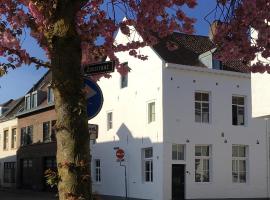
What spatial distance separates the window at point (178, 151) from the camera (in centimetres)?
3094

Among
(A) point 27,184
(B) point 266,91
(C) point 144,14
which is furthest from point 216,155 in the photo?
(C) point 144,14

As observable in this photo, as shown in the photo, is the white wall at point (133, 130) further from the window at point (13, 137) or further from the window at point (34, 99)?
the window at point (13, 137)

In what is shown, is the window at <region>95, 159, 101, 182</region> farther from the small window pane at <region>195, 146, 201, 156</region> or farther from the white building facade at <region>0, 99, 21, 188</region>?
the white building facade at <region>0, 99, 21, 188</region>

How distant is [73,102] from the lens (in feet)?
18.6

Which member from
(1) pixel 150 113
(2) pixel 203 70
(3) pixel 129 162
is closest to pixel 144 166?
(3) pixel 129 162

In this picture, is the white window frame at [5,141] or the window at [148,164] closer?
the window at [148,164]

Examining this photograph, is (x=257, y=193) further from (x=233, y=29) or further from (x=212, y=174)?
(x=233, y=29)

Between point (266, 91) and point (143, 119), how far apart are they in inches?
636

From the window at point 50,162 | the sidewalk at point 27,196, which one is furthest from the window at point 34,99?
the sidewalk at point 27,196

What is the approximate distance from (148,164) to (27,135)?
20397 millimetres

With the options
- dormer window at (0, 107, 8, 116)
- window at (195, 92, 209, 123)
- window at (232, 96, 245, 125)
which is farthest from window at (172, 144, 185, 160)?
dormer window at (0, 107, 8, 116)

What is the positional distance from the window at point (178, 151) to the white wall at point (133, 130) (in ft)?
3.25

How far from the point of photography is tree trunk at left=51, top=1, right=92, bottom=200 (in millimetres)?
5473

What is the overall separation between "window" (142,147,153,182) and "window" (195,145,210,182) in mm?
2569
